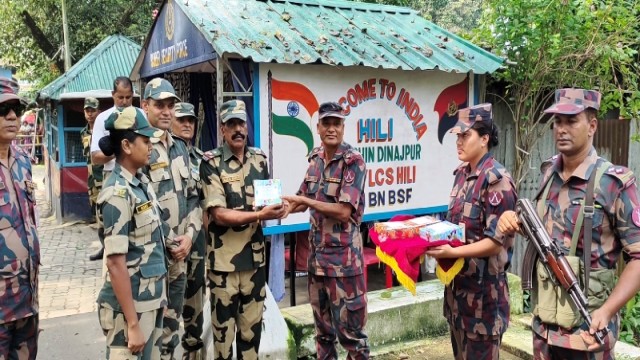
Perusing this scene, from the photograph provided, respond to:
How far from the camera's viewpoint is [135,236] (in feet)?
9.16

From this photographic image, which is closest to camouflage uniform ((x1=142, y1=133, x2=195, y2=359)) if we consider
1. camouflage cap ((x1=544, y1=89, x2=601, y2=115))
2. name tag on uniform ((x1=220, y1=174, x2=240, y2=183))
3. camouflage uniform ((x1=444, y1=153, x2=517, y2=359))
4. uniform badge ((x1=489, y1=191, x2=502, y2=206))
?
name tag on uniform ((x1=220, y1=174, x2=240, y2=183))

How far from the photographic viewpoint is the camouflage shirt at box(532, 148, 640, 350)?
2393 mm

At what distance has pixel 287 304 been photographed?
243 inches

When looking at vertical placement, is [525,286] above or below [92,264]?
above

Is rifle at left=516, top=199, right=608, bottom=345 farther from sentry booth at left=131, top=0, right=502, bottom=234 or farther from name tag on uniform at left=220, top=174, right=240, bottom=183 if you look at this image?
sentry booth at left=131, top=0, right=502, bottom=234

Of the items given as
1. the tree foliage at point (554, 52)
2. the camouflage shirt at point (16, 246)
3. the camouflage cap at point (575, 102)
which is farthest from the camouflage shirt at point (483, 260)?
the tree foliage at point (554, 52)

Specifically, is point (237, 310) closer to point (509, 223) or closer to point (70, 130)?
point (509, 223)

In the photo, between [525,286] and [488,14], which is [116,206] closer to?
[525,286]

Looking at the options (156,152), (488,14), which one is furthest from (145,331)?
(488,14)

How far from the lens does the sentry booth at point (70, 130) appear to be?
1027cm

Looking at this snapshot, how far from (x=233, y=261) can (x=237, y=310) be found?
369mm

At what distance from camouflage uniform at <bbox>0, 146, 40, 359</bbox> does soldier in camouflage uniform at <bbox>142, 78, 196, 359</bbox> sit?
0.74 m

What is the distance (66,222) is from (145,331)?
8.81 m

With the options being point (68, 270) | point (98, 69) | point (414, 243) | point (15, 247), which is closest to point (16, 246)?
point (15, 247)
